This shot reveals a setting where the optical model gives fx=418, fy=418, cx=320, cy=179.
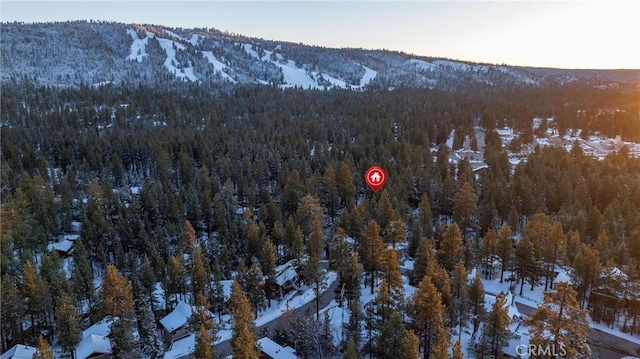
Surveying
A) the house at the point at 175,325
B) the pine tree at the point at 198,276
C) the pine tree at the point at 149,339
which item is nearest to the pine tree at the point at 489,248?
the pine tree at the point at 198,276

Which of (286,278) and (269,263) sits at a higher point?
(269,263)

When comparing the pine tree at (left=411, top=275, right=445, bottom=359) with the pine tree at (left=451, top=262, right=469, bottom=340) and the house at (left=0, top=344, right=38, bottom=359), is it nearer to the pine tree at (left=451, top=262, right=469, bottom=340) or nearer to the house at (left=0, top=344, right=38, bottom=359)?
the pine tree at (left=451, top=262, right=469, bottom=340)

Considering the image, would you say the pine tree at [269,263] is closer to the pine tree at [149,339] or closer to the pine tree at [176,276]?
the pine tree at [176,276]

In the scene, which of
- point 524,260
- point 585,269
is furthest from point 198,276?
point 585,269

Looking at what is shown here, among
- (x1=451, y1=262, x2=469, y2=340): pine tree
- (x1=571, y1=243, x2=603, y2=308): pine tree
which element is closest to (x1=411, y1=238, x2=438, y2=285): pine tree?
(x1=451, y1=262, x2=469, y2=340): pine tree

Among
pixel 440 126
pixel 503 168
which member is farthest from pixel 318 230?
pixel 440 126

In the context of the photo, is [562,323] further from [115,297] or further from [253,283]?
[115,297]
